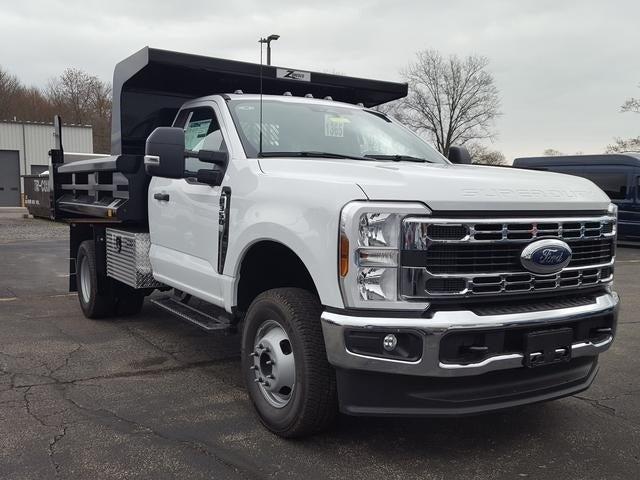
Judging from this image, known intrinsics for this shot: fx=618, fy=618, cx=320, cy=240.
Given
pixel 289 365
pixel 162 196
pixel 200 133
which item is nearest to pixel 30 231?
pixel 162 196

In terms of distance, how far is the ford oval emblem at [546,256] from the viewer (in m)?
3.21

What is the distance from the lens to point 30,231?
66.6ft

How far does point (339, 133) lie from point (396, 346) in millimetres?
2184

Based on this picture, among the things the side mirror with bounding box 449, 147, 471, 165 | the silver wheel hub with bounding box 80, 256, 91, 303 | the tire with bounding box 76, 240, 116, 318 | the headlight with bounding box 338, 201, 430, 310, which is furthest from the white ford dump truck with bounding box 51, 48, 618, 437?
the silver wheel hub with bounding box 80, 256, 91, 303

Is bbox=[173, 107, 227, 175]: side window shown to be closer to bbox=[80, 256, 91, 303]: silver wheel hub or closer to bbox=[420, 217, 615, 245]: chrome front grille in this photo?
bbox=[420, 217, 615, 245]: chrome front grille

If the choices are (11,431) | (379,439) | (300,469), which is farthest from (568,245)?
(11,431)

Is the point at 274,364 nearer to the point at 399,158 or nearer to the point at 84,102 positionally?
the point at 399,158

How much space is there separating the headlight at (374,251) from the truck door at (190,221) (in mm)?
1533

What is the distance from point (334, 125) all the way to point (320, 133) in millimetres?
211

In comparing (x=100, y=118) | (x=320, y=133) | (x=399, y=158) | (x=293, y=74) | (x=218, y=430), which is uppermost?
(x=100, y=118)

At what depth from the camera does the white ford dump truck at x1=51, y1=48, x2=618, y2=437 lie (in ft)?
9.97

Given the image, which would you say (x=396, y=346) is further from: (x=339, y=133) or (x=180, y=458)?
(x=339, y=133)

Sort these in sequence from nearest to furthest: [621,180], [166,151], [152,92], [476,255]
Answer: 1. [476,255]
2. [166,151]
3. [152,92]
4. [621,180]

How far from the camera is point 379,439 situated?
3.68 meters
